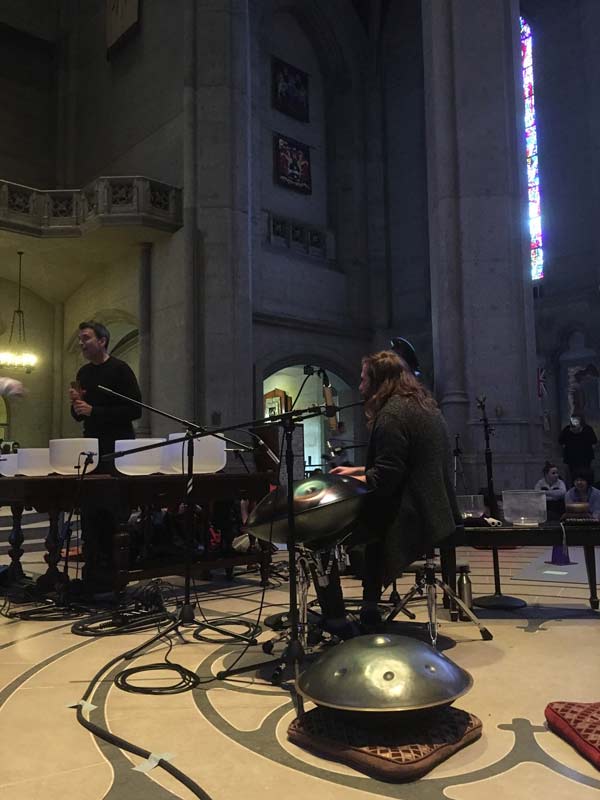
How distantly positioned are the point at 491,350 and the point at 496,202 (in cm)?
251

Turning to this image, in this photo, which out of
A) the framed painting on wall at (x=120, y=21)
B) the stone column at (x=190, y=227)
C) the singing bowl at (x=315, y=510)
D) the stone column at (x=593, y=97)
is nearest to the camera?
the singing bowl at (x=315, y=510)

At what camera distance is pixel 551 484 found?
31.0 ft

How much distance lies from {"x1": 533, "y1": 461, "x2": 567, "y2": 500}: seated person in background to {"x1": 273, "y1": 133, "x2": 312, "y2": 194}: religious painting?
924 cm

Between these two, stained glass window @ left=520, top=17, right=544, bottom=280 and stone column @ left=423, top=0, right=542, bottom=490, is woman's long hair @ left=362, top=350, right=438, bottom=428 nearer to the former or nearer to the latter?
stone column @ left=423, top=0, right=542, bottom=490

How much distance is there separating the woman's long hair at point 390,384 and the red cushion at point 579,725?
4.71 ft

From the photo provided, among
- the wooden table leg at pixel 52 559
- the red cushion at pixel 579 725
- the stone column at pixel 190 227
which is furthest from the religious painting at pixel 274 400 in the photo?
the red cushion at pixel 579 725

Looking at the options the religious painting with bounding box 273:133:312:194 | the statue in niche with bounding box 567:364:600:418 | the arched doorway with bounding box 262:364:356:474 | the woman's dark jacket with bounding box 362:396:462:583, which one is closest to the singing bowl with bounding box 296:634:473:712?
the woman's dark jacket with bounding box 362:396:462:583

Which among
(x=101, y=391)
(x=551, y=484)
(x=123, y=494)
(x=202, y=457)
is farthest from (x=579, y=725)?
(x=551, y=484)

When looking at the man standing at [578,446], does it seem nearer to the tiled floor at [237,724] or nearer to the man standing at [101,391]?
the tiled floor at [237,724]

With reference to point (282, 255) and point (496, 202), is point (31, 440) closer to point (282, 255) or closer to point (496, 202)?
point (282, 255)

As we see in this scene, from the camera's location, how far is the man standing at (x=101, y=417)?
4625mm

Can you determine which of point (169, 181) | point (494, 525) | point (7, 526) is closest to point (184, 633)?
point (494, 525)

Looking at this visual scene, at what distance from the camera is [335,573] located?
3154mm

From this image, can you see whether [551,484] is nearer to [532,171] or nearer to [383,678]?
[383,678]
